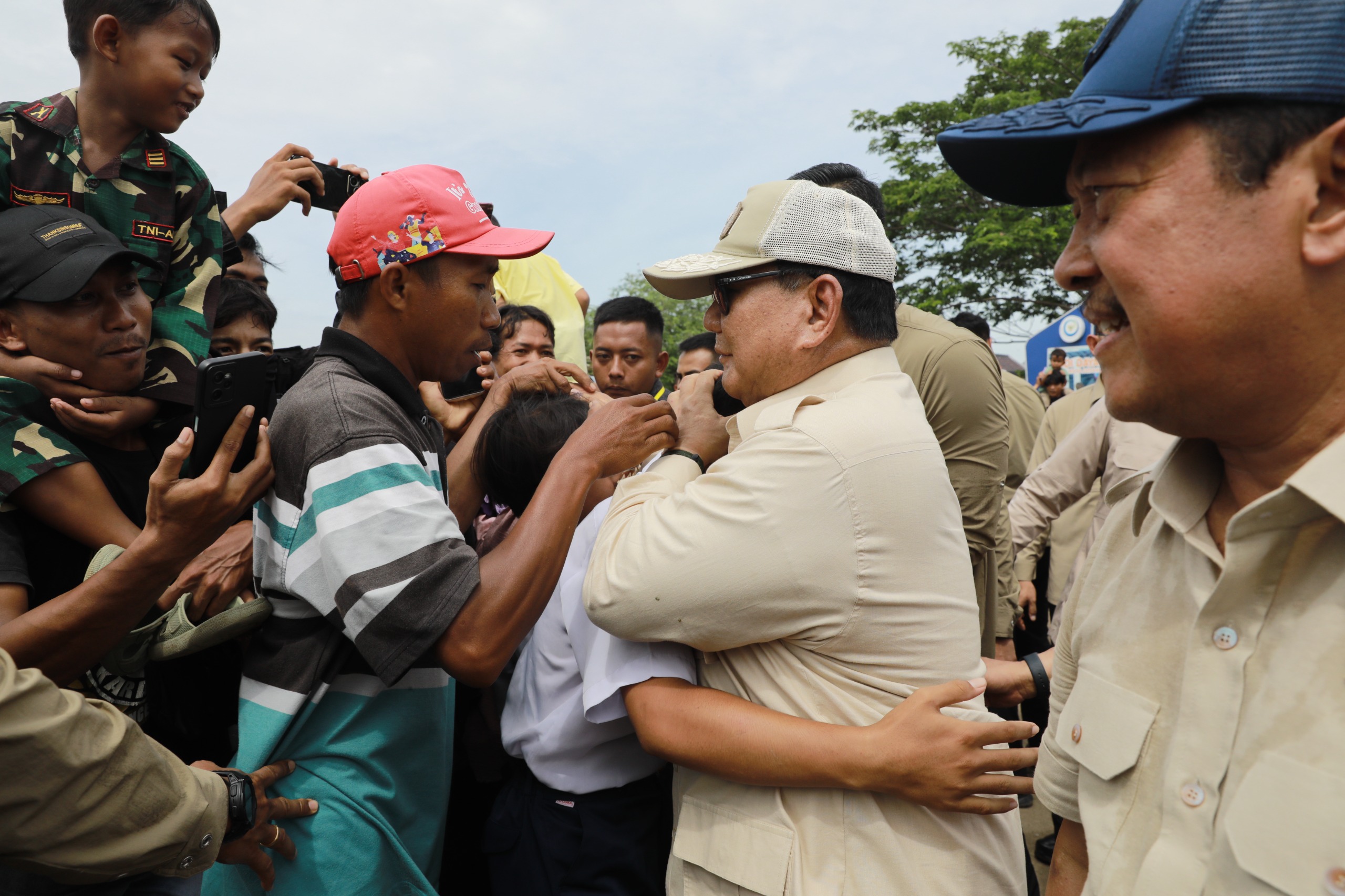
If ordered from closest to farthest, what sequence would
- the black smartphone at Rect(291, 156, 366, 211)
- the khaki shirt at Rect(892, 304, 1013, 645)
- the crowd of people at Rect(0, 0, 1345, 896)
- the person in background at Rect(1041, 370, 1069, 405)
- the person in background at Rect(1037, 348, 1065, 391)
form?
the crowd of people at Rect(0, 0, 1345, 896), the black smartphone at Rect(291, 156, 366, 211), the khaki shirt at Rect(892, 304, 1013, 645), the person in background at Rect(1041, 370, 1069, 405), the person in background at Rect(1037, 348, 1065, 391)

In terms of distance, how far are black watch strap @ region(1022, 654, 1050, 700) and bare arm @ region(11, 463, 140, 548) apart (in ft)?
6.96

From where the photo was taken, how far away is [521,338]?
188 inches

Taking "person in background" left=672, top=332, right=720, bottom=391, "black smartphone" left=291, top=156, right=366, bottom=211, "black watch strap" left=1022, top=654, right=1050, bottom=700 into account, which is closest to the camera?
"black watch strap" left=1022, top=654, right=1050, bottom=700

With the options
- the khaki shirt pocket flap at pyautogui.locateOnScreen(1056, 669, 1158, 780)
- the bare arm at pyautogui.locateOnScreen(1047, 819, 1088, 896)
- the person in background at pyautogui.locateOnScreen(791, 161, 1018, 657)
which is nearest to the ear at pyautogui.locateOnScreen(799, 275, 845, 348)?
the khaki shirt pocket flap at pyautogui.locateOnScreen(1056, 669, 1158, 780)

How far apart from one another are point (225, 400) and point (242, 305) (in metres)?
1.80

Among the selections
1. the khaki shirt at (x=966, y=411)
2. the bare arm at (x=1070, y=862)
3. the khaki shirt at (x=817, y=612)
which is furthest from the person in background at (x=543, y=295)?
the bare arm at (x=1070, y=862)

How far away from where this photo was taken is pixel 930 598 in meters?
1.66

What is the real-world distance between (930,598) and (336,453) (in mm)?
1255

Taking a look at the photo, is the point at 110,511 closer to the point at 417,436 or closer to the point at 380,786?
the point at 417,436

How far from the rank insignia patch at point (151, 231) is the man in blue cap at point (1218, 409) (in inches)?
96.1

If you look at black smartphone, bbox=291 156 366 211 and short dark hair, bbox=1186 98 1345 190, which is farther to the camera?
black smartphone, bbox=291 156 366 211

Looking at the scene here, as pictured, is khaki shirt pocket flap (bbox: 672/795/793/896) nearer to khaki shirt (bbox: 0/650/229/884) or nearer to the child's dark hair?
khaki shirt (bbox: 0/650/229/884)

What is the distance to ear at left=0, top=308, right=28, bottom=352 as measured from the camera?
2061mm

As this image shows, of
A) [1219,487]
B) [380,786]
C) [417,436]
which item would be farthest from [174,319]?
[1219,487]
